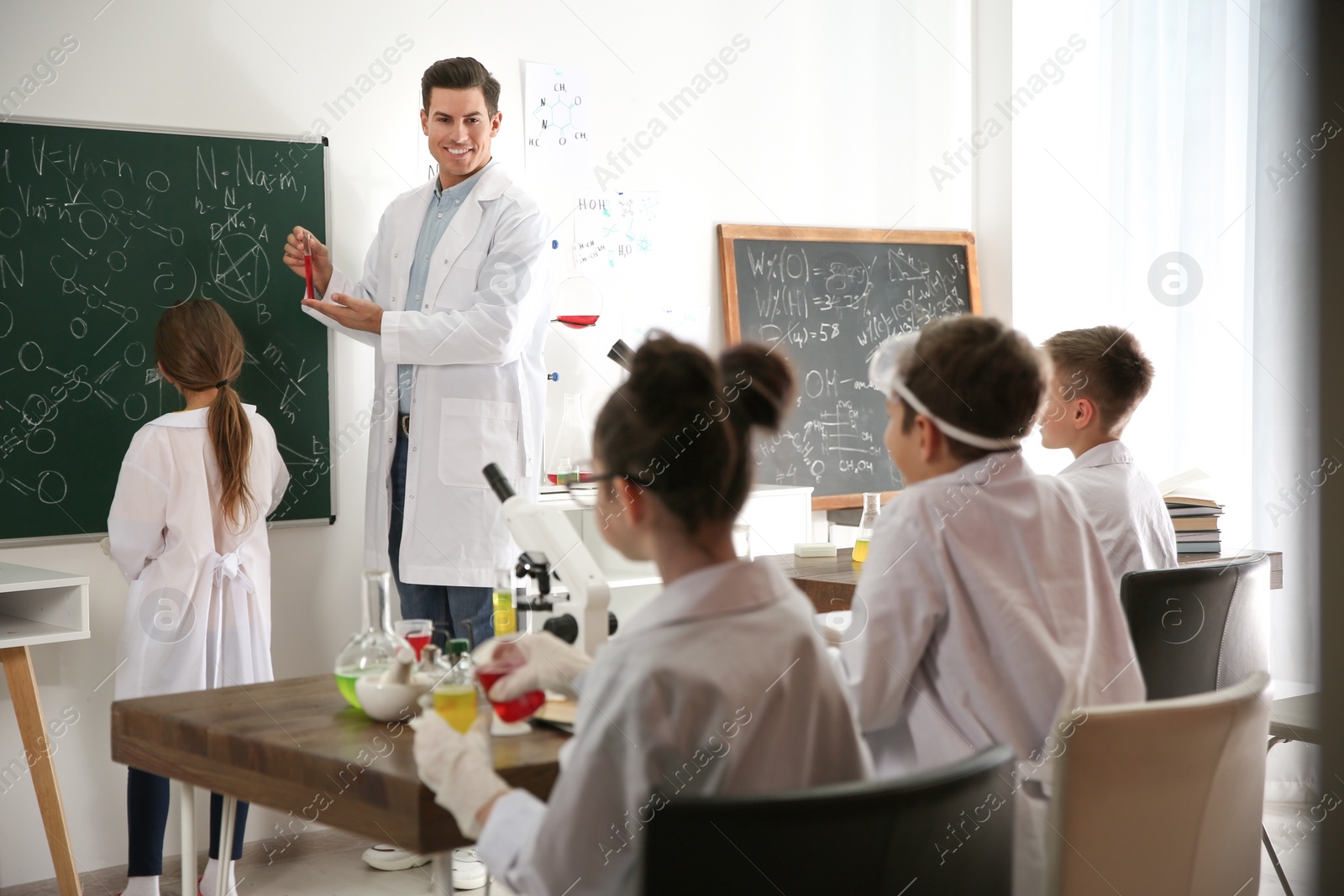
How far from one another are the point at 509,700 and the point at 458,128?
200 cm

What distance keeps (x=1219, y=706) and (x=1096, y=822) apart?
0.20m

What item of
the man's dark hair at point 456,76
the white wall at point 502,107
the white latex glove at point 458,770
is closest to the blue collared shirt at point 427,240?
the man's dark hair at point 456,76

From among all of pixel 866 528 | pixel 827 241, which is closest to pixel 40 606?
pixel 866 528

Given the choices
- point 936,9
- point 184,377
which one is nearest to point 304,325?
point 184,377

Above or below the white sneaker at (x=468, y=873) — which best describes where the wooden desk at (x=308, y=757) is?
above

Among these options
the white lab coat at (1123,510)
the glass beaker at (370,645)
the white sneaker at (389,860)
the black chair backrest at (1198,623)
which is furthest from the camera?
the white sneaker at (389,860)

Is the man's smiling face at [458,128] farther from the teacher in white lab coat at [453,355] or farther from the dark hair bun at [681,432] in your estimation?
the dark hair bun at [681,432]

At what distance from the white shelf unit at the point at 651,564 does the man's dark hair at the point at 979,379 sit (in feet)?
6.21

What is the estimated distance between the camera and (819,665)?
3.90 feet

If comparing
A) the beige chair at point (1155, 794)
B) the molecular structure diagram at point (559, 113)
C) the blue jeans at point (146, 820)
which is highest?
the molecular structure diagram at point (559, 113)

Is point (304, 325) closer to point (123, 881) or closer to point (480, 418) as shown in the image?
point (480, 418)

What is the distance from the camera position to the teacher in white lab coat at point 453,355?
2986mm

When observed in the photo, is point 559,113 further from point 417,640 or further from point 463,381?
point 417,640

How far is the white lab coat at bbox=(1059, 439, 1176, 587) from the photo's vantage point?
7.75ft
